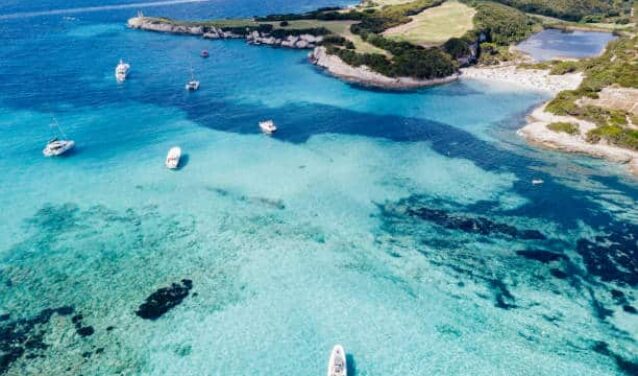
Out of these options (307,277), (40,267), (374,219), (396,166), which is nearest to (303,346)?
(307,277)

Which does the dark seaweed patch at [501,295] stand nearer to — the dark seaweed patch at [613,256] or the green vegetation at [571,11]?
the dark seaweed patch at [613,256]

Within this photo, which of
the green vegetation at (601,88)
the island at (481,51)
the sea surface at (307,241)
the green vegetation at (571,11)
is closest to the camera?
the sea surface at (307,241)

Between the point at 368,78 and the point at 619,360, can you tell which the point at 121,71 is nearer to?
the point at 368,78

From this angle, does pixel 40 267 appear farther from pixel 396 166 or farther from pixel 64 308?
pixel 396 166

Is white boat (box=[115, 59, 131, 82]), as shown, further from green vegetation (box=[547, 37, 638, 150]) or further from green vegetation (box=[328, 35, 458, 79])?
green vegetation (box=[547, 37, 638, 150])

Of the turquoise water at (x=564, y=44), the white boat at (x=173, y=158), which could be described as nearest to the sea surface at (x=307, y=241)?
the white boat at (x=173, y=158)

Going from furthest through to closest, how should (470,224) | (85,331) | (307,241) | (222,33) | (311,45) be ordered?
(222,33), (311,45), (470,224), (307,241), (85,331)

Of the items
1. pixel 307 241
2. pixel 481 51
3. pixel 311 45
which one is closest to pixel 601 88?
pixel 481 51
